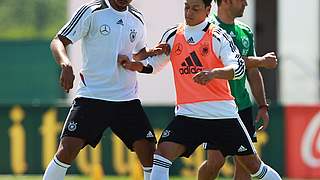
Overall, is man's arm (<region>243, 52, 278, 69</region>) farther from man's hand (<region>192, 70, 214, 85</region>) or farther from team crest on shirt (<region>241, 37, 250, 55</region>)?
man's hand (<region>192, 70, 214, 85</region>)

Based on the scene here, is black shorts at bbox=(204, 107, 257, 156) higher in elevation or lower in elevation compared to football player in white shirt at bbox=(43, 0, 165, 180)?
lower

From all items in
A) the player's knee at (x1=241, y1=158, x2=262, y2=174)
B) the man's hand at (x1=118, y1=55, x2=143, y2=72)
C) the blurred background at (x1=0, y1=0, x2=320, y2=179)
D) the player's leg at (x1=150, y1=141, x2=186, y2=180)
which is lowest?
the blurred background at (x1=0, y1=0, x2=320, y2=179)

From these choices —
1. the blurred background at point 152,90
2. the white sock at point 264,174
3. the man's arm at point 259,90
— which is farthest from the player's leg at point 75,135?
the blurred background at point 152,90

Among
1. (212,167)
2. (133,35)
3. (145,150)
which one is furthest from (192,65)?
(212,167)

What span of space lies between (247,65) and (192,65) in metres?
0.89

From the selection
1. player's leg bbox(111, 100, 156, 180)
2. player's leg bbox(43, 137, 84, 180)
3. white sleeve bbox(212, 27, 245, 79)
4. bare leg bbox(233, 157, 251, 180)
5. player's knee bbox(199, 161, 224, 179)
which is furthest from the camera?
bare leg bbox(233, 157, 251, 180)

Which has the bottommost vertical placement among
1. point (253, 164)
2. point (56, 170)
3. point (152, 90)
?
point (152, 90)

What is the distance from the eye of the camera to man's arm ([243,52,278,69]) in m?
10.9

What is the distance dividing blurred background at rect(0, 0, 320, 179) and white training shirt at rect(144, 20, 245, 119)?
655 centimetres

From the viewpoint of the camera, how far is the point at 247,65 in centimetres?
1109

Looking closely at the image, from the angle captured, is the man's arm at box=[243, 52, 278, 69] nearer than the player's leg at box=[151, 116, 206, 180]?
No

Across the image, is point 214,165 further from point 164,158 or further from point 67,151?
point 67,151

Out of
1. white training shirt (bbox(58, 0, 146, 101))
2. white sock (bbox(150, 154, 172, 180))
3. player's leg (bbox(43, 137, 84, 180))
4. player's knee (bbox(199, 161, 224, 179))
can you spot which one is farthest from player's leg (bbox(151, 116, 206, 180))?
player's knee (bbox(199, 161, 224, 179))

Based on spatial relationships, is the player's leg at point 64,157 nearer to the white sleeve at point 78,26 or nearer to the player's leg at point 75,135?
the player's leg at point 75,135
